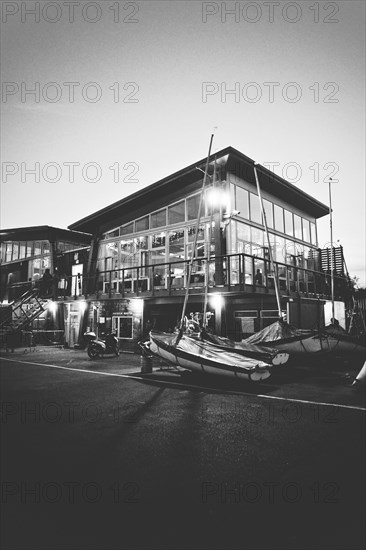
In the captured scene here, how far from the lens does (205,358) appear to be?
33.3ft

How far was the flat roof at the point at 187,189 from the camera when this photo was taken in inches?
725

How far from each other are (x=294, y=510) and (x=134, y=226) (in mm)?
20978

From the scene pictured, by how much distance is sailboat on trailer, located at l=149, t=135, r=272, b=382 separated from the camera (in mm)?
9391

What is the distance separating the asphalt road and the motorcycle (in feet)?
27.2

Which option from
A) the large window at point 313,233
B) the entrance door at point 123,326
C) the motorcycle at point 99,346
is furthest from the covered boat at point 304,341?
the large window at point 313,233

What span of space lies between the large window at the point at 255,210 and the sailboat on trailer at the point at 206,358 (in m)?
10.9

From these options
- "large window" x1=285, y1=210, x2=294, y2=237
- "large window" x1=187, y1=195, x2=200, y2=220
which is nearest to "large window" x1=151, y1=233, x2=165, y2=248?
"large window" x1=187, y1=195, x2=200, y2=220

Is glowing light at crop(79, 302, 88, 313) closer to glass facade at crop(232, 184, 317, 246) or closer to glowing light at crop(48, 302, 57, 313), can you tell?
glowing light at crop(48, 302, 57, 313)

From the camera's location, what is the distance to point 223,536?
3203 mm

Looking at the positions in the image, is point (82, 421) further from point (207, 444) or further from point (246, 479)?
point (246, 479)

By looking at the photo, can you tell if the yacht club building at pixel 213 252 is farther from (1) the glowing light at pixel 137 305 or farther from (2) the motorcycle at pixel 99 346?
(2) the motorcycle at pixel 99 346

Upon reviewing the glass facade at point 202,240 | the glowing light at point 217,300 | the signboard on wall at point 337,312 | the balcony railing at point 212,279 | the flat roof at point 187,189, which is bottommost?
the signboard on wall at point 337,312

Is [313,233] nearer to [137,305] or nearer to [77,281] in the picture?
[137,305]

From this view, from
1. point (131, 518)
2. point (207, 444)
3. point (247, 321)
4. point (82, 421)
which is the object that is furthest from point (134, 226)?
point (131, 518)
